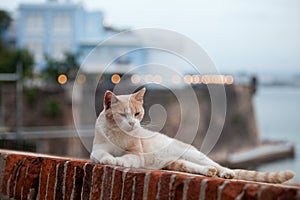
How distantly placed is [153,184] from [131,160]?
9.6 inches

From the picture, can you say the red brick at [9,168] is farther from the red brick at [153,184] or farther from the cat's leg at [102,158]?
the red brick at [153,184]

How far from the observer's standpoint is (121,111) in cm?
176

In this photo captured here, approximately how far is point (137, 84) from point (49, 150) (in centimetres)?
2054

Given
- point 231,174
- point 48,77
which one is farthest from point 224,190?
point 48,77

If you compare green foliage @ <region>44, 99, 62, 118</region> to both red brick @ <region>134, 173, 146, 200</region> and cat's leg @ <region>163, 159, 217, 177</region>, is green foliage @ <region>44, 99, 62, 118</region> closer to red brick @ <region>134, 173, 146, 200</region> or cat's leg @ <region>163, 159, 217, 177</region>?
cat's leg @ <region>163, 159, 217, 177</region>

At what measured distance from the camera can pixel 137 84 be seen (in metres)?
2.09

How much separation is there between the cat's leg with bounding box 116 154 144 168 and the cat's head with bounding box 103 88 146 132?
0.10 metres

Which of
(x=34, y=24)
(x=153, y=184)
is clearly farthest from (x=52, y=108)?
(x=153, y=184)

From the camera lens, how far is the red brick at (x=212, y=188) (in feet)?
4.16

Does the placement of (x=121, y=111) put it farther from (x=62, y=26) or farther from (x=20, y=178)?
(x=62, y=26)

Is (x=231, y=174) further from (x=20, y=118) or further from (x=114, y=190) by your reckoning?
(x=20, y=118)

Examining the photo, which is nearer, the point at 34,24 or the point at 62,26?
the point at 62,26

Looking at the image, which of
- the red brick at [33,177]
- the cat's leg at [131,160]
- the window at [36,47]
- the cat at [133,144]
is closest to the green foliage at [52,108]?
the window at [36,47]

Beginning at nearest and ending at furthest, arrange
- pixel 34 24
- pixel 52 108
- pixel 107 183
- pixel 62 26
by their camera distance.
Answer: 1. pixel 107 183
2. pixel 52 108
3. pixel 62 26
4. pixel 34 24
